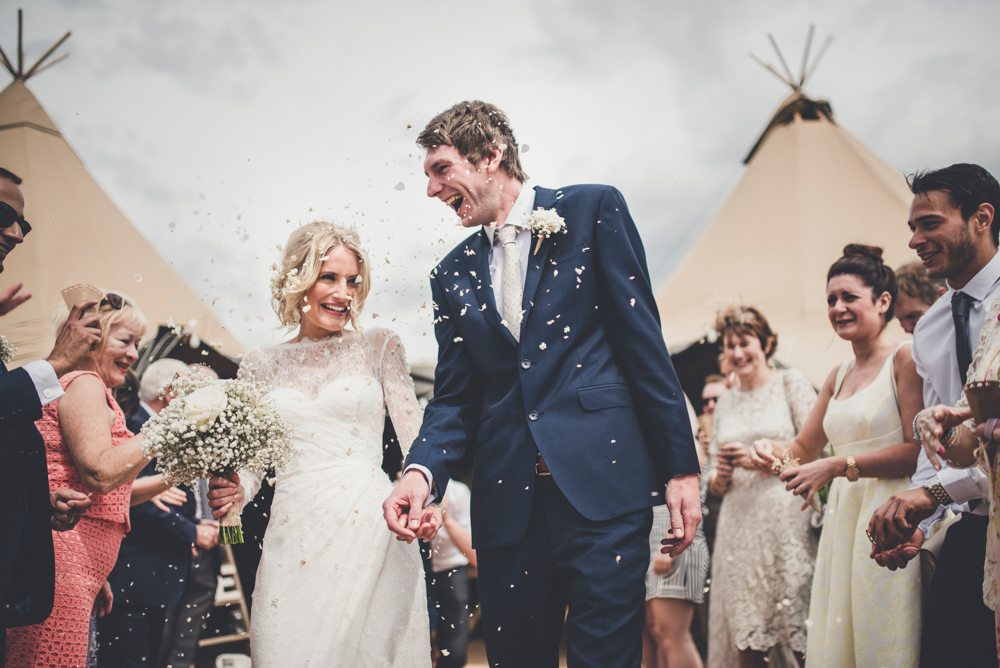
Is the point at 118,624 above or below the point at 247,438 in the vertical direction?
below

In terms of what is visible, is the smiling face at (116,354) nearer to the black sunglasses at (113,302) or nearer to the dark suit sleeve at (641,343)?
the black sunglasses at (113,302)

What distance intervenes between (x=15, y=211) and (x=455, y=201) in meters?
1.65

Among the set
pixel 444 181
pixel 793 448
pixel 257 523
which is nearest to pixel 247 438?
A: pixel 444 181

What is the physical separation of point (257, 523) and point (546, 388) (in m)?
4.58

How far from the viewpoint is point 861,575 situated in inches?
106

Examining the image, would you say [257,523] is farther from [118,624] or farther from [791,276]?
[791,276]

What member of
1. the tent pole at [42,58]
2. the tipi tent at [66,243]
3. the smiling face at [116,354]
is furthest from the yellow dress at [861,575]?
the tent pole at [42,58]

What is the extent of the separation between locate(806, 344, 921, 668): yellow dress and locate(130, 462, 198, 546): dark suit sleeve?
10.7 feet

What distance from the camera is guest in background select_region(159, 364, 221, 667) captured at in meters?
4.08

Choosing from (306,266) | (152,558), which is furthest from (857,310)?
(152,558)

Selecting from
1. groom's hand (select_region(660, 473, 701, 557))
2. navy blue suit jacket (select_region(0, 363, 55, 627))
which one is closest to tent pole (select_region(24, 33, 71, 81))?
navy blue suit jacket (select_region(0, 363, 55, 627))

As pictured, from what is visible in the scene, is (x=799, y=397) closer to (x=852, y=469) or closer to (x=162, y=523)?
(x=852, y=469)

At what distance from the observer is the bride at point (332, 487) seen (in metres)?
2.40

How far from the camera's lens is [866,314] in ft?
10.2
